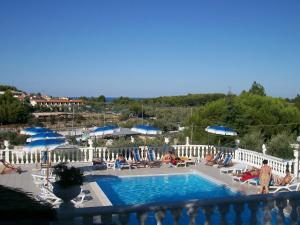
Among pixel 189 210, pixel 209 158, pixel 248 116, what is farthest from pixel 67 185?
pixel 248 116

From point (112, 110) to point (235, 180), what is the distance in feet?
172

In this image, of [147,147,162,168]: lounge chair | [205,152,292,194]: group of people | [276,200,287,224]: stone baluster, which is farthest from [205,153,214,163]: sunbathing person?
[276,200,287,224]: stone baluster

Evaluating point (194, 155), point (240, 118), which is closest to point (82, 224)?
point (194, 155)

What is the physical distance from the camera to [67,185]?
14.2ft

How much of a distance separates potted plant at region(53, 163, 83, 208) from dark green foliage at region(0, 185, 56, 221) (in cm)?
25

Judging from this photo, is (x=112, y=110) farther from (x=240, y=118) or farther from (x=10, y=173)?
(x=10, y=173)

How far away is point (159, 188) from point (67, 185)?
29.1 feet

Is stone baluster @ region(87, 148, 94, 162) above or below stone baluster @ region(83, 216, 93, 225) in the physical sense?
below

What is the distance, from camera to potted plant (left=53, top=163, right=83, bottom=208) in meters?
4.27

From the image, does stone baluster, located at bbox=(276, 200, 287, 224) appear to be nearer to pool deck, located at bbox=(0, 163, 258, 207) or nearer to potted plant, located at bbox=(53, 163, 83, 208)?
potted plant, located at bbox=(53, 163, 83, 208)

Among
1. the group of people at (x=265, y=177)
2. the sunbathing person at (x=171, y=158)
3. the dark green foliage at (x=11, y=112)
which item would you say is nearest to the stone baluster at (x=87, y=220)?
the group of people at (x=265, y=177)

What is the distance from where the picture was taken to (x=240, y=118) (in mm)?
30297

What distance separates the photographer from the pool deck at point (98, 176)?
11617 mm

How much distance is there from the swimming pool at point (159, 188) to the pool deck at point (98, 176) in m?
0.42
